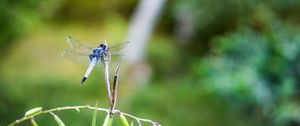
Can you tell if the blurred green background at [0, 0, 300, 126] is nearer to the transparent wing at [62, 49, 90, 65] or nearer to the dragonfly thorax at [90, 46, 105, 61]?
the transparent wing at [62, 49, 90, 65]

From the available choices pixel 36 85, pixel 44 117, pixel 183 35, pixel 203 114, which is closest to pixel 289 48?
pixel 203 114

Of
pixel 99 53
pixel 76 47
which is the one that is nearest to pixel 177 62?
pixel 76 47

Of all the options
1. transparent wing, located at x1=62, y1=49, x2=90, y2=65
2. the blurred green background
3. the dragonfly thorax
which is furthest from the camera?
the blurred green background

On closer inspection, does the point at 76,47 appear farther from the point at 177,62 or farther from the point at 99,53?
the point at 177,62

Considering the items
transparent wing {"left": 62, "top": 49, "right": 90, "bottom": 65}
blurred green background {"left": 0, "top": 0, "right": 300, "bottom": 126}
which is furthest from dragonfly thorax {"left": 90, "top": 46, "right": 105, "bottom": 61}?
blurred green background {"left": 0, "top": 0, "right": 300, "bottom": 126}

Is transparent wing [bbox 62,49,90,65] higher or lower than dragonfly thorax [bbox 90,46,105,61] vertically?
higher

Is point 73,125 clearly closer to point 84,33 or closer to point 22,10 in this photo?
point 22,10

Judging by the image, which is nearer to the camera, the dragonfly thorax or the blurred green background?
the dragonfly thorax
